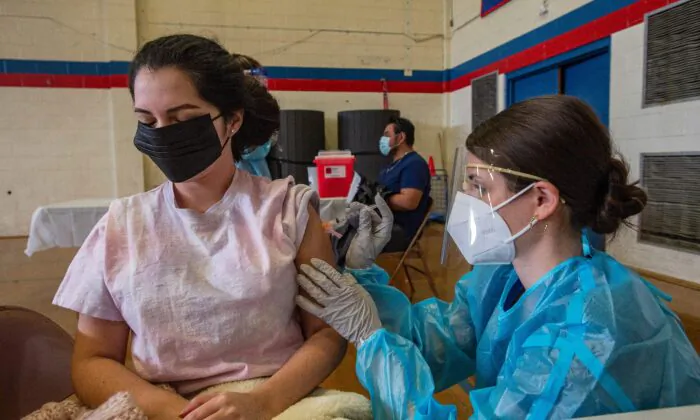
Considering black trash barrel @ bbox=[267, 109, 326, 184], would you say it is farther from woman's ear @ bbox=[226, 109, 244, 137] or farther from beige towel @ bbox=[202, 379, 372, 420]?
beige towel @ bbox=[202, 379, 372, 420]

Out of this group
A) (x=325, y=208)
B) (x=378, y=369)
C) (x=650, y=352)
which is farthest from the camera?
(x=325, y=208)

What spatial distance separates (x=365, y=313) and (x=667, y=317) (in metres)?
0.54

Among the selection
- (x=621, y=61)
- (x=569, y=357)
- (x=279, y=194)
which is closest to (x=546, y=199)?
(x=569, y=357)

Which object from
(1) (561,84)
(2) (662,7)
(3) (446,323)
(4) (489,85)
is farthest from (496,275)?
(4) (489,85)

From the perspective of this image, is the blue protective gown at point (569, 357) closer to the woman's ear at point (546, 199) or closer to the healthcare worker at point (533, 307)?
the healthcare worker at point (533, 307)

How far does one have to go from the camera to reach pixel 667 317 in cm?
85

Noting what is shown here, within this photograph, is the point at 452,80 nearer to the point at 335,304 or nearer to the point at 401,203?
the point at 401,203

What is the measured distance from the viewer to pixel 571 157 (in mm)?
916

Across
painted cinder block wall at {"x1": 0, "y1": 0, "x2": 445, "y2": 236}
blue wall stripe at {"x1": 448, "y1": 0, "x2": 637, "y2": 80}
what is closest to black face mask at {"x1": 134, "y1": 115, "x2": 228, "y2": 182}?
blue wall stripe at {"x1": 448, "y1": 0, "x2": 637, "y2": 80}

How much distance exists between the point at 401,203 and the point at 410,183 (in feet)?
0.55

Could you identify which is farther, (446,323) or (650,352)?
(446,323)

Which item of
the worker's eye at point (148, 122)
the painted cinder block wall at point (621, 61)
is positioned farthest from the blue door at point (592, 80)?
the worker's eye at point (148, 122)

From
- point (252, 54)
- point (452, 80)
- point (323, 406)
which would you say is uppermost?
point (252, 54)

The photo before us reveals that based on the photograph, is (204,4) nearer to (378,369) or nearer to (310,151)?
(310,151)
